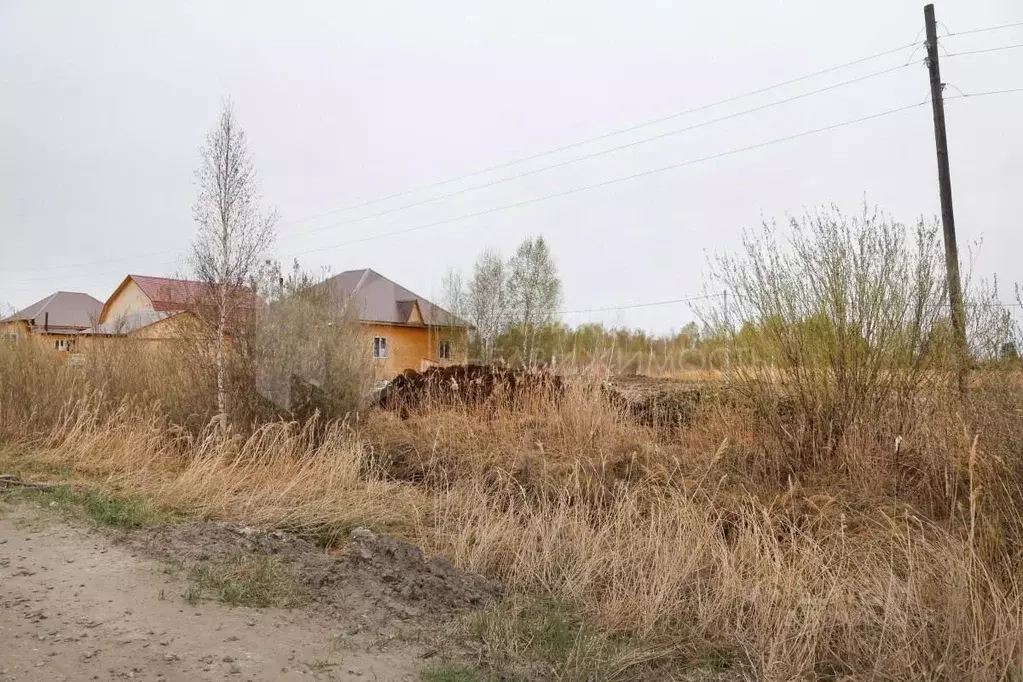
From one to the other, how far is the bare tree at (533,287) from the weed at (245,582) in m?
26.9

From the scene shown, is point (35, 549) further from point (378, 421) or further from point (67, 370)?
point (67, 370)

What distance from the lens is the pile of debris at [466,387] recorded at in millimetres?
10453

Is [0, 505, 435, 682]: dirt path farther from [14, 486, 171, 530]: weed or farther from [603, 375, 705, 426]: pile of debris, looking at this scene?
[603, 375, 705, 426]: pile of debris

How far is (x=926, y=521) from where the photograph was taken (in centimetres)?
578

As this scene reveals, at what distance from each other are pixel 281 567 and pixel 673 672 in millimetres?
2601

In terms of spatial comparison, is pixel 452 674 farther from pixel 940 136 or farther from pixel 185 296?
pixel 940 136

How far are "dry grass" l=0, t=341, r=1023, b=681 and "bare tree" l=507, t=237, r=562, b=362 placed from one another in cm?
2299

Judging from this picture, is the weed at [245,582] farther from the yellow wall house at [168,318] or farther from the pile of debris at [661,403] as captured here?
the yellow wall house at [168,318]

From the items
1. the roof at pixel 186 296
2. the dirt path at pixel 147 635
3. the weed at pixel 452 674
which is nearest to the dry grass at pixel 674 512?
the weed at pixel 452 674

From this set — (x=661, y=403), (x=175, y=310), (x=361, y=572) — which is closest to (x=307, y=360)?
(x=175, y=310)

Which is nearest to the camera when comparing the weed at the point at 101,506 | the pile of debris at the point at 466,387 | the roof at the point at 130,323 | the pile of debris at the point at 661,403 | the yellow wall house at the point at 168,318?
the weed at the point at 101,506

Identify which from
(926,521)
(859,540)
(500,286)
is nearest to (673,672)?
(859,540)

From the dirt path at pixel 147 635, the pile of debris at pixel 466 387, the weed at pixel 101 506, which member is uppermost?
the pile of debris at pixel 466 387

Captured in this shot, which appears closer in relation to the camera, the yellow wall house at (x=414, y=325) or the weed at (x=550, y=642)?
the weed at (x=550, y=642)
